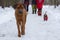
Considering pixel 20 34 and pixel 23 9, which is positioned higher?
pixel 23 9

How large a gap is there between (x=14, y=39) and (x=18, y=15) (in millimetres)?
916

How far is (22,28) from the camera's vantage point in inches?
385

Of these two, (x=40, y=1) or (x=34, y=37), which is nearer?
(x=34, y=37)

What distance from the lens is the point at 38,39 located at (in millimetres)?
8852

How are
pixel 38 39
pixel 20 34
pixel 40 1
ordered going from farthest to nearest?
pixel 40 1 < pixel 20 34 < pixel 38 39

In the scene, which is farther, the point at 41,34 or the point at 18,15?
the point at 41,34

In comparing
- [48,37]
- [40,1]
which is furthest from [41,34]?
[40,1]

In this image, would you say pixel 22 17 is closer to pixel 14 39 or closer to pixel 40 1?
pixel 14 39

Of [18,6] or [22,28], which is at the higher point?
[18,6]

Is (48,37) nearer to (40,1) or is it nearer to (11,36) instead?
(11,36)

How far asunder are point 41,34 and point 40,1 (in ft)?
29.1

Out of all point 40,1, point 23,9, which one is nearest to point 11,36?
point 23,9

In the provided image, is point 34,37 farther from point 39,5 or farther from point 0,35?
point 39,5

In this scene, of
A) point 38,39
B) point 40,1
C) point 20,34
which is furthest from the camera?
point 40,1
